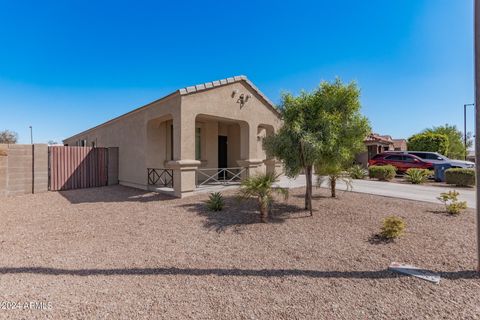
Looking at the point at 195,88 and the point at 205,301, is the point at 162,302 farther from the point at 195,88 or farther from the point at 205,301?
the point at 195,88

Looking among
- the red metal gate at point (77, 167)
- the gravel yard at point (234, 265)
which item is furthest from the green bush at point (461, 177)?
the red metal gate at point (77, 167)

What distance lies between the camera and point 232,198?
8.64 meters

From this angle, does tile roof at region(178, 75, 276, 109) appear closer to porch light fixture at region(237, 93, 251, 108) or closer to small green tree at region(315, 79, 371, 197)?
porch light fixture at region(237, 93, 251, 108)

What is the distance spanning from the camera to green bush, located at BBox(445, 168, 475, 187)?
1119 cm

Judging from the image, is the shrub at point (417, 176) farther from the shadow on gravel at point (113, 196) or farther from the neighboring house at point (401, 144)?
the neighboring house at point (401, 144)

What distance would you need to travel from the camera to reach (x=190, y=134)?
28.7 ft

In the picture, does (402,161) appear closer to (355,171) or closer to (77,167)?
(355,171)

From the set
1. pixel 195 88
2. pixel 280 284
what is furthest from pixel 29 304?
pixel 195 88

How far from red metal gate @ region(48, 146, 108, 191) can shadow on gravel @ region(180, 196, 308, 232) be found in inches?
291

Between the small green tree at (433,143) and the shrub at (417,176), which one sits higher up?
the small green tree at (433,143)

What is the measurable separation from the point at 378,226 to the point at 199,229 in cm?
427

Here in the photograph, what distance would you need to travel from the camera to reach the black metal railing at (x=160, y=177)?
1082 centimetres

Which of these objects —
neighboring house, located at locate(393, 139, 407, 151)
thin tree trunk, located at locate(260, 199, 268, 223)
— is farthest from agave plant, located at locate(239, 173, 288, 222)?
neighboring house, located at locate(393, 139, 407, 151)

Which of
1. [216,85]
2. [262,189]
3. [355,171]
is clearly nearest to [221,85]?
[216,85]
